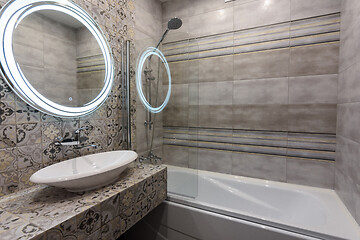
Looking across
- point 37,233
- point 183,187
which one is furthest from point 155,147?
point 37,233

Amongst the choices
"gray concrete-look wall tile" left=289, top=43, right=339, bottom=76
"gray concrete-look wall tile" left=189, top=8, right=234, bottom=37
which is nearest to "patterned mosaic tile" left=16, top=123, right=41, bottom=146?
"gray concrete-look wall tile" left=189, top=8, right=234, bottom=37

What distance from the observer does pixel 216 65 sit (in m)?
2.25

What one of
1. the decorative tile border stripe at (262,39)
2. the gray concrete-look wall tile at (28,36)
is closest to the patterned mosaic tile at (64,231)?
the gray concrete-look wall tile at (28,36)

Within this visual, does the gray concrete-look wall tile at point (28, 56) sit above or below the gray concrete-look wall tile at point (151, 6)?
below

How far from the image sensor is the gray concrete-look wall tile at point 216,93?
7.22 feet

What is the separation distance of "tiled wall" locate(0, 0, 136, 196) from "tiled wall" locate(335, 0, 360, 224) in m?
1.84

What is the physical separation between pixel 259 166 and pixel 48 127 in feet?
6.62

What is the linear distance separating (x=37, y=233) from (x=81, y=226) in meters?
0.18

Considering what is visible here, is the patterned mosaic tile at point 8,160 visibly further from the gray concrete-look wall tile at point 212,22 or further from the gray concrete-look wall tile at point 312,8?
the gray concrete-look wall tile at point 312,8

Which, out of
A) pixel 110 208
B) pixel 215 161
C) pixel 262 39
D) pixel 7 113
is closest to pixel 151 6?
pixel 262 39

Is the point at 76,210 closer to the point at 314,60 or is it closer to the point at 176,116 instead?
the point at 176,116

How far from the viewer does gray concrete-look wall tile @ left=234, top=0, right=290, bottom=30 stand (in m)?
1.91

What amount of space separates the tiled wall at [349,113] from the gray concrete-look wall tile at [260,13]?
484 mm

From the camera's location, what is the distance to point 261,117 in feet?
6.74
